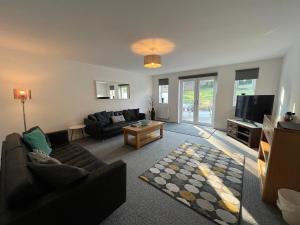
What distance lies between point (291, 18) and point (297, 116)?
1440 millimetres

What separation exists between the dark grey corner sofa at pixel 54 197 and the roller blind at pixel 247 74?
15.8ft

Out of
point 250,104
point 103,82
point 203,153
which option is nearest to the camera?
point 203,153

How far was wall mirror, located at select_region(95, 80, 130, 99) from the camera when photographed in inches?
189

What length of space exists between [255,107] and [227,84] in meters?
1.43

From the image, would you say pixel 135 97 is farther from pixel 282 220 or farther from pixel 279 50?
pixel 282 220

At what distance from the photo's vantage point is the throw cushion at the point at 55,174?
3.51 feet

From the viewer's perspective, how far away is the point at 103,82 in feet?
16.0

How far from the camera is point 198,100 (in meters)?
5.73

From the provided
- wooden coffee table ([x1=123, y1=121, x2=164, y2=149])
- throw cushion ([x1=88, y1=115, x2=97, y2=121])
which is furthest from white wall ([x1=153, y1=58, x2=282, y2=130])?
throw cushion ([x1=88, y1=115, x2=97, y2=121])

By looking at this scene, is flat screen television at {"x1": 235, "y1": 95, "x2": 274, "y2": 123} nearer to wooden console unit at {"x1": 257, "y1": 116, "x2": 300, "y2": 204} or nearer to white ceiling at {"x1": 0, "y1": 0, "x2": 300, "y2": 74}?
white ceiling at {"x1": 0, "y1": 0, "x2": 300, "y2": 74}

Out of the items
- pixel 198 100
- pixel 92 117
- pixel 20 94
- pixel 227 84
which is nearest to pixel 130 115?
pixel 92 117

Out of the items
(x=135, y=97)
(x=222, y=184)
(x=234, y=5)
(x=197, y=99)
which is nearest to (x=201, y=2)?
(x=234, y=5)

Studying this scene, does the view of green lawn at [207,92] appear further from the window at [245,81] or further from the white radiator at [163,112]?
the white radiator at [163,112]

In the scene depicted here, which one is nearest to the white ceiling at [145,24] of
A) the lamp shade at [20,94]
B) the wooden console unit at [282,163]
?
the lamp shade at [20,94]
